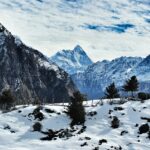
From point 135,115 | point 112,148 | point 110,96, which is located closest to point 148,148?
point 112,148

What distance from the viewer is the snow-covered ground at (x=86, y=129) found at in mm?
112338

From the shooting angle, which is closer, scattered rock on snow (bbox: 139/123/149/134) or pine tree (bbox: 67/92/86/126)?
scattered rock on snow (bbox: 139/123/149/134)

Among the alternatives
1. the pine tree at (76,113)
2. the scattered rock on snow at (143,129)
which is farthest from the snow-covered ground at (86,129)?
the pine tree at (76,113)

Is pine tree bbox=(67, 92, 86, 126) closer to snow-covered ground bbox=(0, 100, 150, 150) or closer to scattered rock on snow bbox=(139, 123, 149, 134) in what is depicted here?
Result: snow-covered ground bbox=(0, 100, 150, 150)

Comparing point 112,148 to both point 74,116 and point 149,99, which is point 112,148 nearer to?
point 74,116

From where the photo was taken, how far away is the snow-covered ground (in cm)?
11234

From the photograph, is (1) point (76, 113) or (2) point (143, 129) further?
(1) point (76, 113)

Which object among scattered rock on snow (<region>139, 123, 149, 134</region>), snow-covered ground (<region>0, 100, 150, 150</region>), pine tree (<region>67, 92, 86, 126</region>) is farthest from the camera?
pine tree (<region>67, 92, 86, 126</region>)

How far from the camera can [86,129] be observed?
124062 millimetres

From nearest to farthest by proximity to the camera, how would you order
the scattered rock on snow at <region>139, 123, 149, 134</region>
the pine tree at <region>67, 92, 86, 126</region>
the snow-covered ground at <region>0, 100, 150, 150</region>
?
the snow-covered ground at <region>0, 100, 150, 150</region>, the scattered rock on snow at <region>139, 123, 149, 134</region>, the pine tree at <region>67, 92, 86, 126</region>

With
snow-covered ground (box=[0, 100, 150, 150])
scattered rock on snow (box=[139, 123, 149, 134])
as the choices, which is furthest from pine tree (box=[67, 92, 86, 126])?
scattered rock on snow (box=[139, 123, 149, 134])

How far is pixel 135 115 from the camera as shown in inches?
5192

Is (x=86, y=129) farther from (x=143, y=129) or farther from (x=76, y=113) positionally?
(x=143, y=129)

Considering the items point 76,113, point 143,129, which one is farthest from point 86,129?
point 143,129
